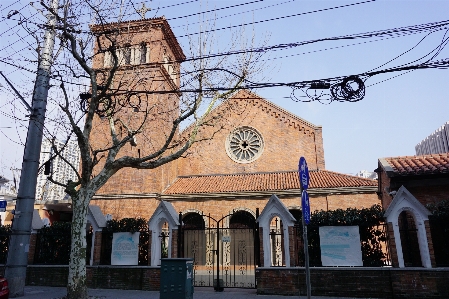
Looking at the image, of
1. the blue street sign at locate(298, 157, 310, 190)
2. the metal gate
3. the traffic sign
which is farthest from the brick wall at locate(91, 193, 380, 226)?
the blue street sign at locate(298, 157, 310, 190)

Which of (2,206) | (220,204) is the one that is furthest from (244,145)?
(2,206)

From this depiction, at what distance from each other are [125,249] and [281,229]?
6.05 m

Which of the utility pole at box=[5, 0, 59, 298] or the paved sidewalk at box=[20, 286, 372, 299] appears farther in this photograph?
the paved sidewalk at box=[20, 286, 372, 299]

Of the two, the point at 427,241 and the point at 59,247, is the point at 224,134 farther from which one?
the point at 427,241

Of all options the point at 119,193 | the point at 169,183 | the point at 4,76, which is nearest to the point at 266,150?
the point at 169,183

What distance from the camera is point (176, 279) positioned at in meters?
8.87

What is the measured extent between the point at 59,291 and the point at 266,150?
51.2 ft

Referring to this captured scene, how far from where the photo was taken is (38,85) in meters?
11.2

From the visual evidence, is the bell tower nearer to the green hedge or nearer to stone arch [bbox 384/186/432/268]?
the green hedge

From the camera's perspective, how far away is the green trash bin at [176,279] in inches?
344

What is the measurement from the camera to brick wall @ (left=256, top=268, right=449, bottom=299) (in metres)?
9.82

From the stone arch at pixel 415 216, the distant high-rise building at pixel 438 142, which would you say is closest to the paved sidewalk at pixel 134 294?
the stone arch at pixel 415 216

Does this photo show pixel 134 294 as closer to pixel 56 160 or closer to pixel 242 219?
pixel 242 219

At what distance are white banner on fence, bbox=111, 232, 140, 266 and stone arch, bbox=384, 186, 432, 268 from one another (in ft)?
29.7
